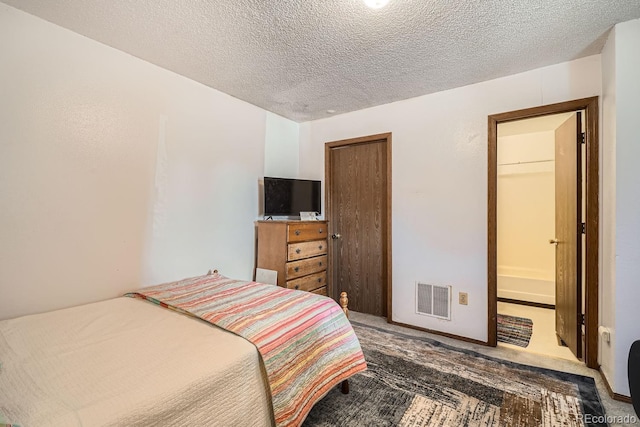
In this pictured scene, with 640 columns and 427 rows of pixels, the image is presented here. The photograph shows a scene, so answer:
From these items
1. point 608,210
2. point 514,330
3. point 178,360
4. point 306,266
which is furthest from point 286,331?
point 514,330

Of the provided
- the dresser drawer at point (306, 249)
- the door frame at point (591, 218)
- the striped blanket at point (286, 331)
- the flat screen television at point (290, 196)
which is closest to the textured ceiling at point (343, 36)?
the door frame at point (591, 218)

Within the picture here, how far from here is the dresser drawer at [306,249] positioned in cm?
288

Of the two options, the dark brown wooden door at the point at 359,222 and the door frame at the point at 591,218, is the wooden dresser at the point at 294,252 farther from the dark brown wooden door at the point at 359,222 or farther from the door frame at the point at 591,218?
the door frame at the point at 591,218

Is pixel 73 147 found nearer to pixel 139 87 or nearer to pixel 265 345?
pixel 139 87

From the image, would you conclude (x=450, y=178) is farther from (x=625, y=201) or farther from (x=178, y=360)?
(x=178, y=360)

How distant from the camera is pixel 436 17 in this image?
1.71 meters

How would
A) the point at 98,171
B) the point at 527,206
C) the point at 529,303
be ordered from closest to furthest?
1. the point at 98,171
2. the point at 529,303
3. the point at 527,206

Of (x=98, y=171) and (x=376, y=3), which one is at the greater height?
(x=376, y=3)

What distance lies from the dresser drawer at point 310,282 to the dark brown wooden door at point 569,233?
2.24 metres

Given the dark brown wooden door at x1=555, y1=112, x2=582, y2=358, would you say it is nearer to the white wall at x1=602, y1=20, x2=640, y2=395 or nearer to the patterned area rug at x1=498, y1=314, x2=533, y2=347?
the patterned area rug at x1=498, y1=314, x2=533, y2=347

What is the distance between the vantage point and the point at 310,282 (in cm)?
310

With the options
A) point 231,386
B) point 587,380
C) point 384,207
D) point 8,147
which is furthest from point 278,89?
point 587,380

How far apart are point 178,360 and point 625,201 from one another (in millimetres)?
2623

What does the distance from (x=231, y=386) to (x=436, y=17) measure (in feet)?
7.19
